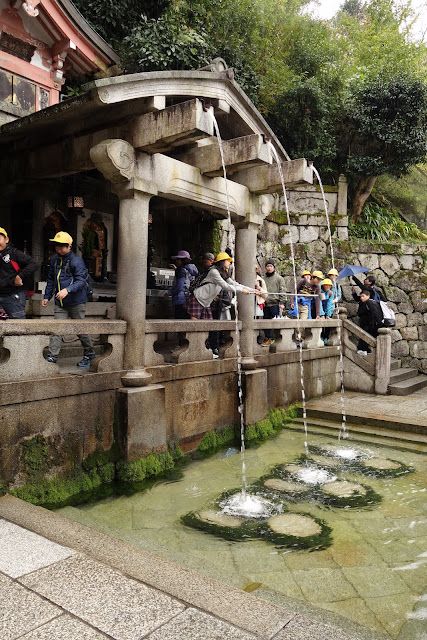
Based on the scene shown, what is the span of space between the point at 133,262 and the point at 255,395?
359cm

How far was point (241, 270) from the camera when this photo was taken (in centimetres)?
920

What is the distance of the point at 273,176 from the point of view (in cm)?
862

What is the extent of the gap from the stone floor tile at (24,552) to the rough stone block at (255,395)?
5.35 meters

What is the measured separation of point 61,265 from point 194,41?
1037cm

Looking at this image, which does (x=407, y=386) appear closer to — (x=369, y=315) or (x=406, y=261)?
(x=369, y=315)

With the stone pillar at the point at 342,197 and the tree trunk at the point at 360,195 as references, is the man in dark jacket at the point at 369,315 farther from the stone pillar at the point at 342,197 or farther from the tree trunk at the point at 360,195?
the tree trunk at the point at 360,195

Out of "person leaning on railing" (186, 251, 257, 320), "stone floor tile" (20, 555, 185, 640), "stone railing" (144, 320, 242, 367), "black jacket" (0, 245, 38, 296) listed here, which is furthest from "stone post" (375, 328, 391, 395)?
"stone floor tile" (20, 555, 185, 640)

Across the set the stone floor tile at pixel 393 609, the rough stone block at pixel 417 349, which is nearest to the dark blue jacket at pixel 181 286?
the stone floor tile at pixel 393 609

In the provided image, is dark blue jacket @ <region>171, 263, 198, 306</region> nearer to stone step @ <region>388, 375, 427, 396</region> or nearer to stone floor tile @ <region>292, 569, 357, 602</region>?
stone step @ <region>388, 375, 427, 396</region>

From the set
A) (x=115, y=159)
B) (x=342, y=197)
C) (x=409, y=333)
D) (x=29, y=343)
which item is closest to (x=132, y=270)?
(x=115, y=159)

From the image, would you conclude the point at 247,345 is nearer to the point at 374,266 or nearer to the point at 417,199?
the point at 374,266

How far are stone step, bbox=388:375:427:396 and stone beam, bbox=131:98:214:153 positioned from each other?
830 cm

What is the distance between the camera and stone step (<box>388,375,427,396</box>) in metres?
12.0

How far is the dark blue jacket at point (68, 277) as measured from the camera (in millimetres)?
6695
